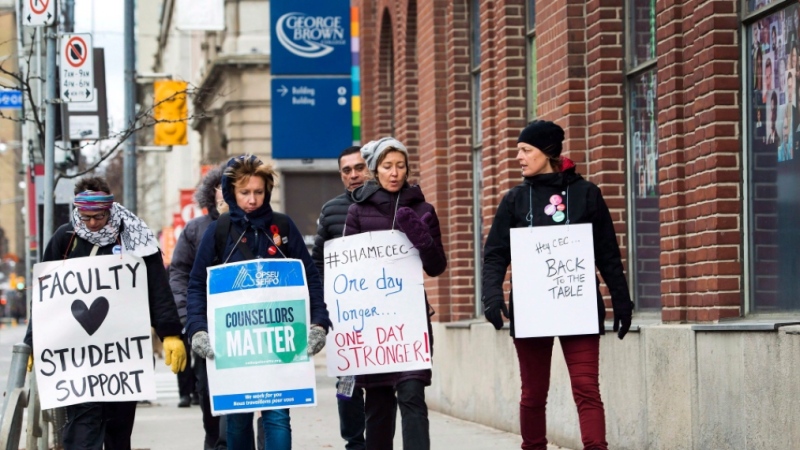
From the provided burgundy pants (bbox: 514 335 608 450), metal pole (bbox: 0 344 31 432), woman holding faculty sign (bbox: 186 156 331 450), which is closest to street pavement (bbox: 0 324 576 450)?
metal pole (bbox: 0 344 31 432)

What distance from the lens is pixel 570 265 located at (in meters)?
8.32

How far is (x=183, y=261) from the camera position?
10.7 metres

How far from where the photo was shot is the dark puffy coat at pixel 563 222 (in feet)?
27.1

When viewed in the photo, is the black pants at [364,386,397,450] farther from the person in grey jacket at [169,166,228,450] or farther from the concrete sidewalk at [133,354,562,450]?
the concrete sidewalk at [133,354,562,450]

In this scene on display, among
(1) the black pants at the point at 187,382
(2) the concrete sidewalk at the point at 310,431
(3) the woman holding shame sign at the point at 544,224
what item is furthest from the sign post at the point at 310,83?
(3) the woman holding shame sign at the point at 544,224

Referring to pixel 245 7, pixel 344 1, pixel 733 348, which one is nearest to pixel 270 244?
pixel 733 348

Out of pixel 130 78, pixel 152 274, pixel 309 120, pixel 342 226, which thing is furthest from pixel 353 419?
pixel 130 78

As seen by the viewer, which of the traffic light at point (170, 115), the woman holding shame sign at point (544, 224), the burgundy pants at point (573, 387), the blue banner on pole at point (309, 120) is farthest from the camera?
the traffic light at point (170, 115)

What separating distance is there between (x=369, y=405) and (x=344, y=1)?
13.4 m

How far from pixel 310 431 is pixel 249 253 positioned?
6.07 metres

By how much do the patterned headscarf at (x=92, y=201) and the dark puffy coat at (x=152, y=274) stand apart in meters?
0.27

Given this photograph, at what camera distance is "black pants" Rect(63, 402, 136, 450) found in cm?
823

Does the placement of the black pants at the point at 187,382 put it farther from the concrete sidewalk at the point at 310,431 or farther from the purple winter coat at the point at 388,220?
the purple winter coat at the point at 388,220

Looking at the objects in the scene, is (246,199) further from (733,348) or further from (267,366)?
(733,348)
